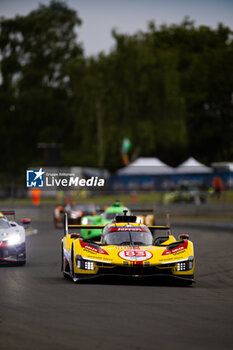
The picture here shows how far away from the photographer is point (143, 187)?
60.4 meters

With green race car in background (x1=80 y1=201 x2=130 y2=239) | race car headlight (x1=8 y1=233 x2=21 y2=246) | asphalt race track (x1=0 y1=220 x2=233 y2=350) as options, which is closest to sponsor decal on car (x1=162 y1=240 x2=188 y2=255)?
asphalt race track (x1=0 y1=220 x2=233 y2=350)

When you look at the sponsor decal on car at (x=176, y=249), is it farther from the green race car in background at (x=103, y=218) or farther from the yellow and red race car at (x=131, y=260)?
the green race car in background at (x=103, y=218)

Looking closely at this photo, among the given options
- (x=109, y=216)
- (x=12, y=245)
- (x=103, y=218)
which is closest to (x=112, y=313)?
(x=12, y=245)

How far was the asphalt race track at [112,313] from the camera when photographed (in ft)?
27.3

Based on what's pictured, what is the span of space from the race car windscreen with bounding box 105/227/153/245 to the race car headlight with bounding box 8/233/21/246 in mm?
2623

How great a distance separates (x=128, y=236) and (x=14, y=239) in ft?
10.0

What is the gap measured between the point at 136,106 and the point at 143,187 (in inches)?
Result: 578

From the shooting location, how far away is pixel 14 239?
691 inches

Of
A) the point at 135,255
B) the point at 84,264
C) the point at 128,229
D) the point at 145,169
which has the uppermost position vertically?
the point at 145,169

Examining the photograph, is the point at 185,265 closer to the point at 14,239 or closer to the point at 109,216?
the point at 14,239

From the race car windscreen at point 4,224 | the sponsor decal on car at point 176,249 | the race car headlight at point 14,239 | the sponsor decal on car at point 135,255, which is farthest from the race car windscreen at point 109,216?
the sponsor decal on car at point 135,255

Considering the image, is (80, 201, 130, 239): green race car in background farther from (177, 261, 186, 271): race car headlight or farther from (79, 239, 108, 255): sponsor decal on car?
(177, 261, 186, 271): race car headlight

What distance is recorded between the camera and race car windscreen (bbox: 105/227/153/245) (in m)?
15.4

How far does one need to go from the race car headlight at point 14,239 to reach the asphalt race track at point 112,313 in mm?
634
